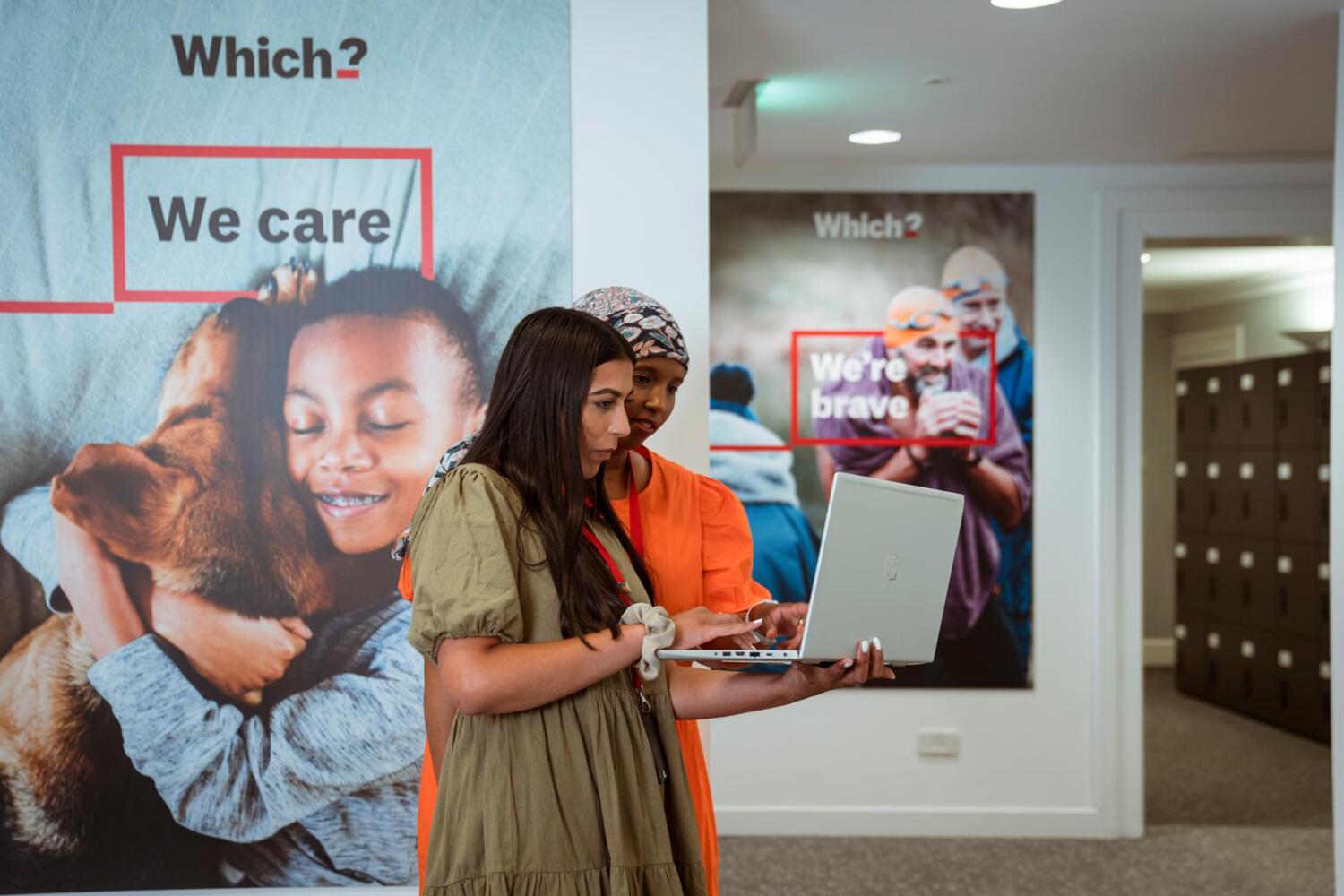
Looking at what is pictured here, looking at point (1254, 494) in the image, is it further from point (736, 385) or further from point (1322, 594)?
point (736, 385)

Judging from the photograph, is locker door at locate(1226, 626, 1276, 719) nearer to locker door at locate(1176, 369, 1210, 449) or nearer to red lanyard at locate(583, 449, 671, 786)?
locker door at locate(1176, 369, 1210, 449)

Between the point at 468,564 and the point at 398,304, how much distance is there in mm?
1332

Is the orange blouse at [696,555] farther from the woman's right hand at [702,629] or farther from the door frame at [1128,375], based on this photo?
the door frame at [1128,375]

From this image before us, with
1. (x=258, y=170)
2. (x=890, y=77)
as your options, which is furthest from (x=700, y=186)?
(x=890, y=77)

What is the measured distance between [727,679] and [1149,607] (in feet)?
27.5

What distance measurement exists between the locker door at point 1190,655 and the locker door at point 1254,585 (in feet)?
1.51

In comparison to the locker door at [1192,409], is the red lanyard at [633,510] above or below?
below

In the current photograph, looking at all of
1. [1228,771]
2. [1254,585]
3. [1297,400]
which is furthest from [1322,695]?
[1297,400]

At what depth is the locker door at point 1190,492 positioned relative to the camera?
25.6 feet

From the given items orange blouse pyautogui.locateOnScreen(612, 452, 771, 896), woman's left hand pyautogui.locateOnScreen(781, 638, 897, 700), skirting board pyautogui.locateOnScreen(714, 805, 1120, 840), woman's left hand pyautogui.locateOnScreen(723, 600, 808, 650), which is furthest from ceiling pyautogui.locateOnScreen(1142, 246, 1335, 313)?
woman's left hand pyautogui.locateOnScreen(781, 638, 897, 700)

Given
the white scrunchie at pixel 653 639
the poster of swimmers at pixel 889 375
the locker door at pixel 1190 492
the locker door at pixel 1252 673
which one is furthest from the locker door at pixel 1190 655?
the white scrunchie at pixel 653 639

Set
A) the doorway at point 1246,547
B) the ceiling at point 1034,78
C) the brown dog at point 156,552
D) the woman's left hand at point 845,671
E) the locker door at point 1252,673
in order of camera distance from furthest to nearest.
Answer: the locker door at point 1252,673 < the doorway at point 1246,547 < the ceiling at point 1034,78 < the brown dog at point 156,552 < the woman's left hand at point 845,671

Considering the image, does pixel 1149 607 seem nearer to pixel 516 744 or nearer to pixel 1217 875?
pixel 1217 875

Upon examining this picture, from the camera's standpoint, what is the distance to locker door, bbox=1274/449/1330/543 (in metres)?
6.52
